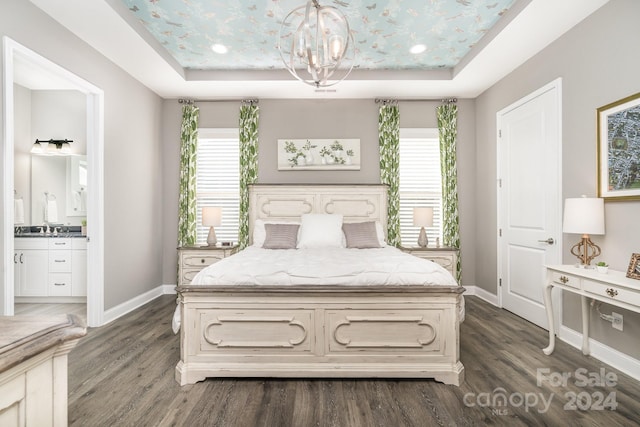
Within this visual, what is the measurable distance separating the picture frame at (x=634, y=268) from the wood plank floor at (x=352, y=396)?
769 millimetres

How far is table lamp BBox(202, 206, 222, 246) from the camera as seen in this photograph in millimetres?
4477

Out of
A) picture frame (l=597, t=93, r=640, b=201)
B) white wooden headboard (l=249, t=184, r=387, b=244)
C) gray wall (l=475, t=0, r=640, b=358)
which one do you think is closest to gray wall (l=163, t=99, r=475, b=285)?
white wooden headboard (l=249, t=184, r=387, b=244)

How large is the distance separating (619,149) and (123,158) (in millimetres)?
4816

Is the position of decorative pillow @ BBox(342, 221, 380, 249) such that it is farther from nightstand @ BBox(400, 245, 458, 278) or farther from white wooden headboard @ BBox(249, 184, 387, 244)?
nightstand @ BBox(400, 245, 458, 278)

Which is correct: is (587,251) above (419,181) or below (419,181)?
below

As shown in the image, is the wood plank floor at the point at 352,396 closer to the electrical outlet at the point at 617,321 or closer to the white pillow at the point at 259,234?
the electrical outlet at the point at 617,321

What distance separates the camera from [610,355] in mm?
2604

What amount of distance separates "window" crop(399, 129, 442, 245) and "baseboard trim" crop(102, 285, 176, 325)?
10.6 ft

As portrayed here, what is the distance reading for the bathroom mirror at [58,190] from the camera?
4699 millimetres

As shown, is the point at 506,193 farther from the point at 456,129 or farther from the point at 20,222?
the point at 20,222

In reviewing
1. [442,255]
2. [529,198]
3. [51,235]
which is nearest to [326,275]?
[442,255]

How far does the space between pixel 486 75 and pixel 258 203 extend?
335cm

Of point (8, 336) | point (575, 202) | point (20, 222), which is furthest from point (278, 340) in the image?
point (20, 222)

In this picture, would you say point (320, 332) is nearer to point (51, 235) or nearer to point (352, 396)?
point (352, 396)
